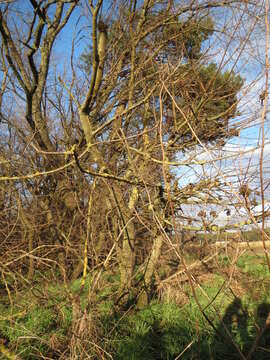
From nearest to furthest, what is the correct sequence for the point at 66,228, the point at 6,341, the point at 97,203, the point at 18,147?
1. the point at 6,341
2. the point at 97,203
3. the point at 66,228
4. the point at 18,147

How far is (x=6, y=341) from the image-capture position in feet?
9.64

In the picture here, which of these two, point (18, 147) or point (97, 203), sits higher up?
point (18, 147)

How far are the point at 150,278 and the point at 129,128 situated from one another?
2.55 m

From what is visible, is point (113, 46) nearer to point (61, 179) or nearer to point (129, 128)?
point (129, 128)

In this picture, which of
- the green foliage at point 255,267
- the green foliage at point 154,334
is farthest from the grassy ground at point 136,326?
the green foliage at point 255,267

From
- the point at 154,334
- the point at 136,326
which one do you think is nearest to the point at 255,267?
the point at 154,334

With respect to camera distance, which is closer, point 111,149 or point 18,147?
point 111,149

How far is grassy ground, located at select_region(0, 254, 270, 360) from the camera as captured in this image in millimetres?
2246

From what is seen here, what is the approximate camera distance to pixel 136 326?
2.94 meters

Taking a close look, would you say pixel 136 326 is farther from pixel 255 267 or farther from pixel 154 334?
pixel 255 267

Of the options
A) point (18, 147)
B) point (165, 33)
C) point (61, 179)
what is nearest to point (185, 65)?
point (165, 33)

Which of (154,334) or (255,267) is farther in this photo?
(255,267)

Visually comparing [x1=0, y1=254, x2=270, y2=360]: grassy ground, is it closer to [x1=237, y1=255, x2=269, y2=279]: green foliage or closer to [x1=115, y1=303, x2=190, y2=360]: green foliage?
[x1=115, y1=303, x2=190, y2=360]: green foliage

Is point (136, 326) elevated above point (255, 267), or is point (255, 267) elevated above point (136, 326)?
point (255, 267)
